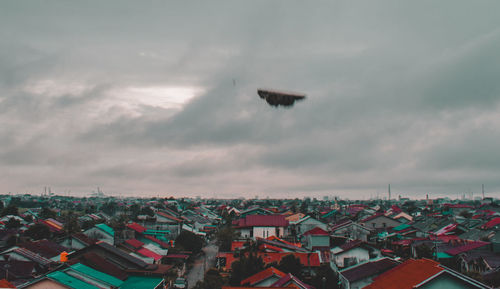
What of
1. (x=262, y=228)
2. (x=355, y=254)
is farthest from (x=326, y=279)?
(x=262, y=228)

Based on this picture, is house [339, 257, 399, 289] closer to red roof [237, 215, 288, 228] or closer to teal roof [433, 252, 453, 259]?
teal roof [433, 252, 453, 259]

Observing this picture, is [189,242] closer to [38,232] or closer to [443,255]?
[38,232]

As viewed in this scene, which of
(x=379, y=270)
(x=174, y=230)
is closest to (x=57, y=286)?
(x=379, y=270)

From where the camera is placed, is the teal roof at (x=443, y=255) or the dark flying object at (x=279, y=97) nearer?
the dark flying object at (x=279, y=97)

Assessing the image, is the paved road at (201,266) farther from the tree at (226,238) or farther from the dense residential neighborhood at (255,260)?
the tree at (226,238)

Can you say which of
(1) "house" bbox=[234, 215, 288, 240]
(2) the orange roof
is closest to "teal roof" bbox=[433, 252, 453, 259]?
(2) the orange roof

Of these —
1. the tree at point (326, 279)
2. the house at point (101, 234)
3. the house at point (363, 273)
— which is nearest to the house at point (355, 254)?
the tree at point (326, 279)
